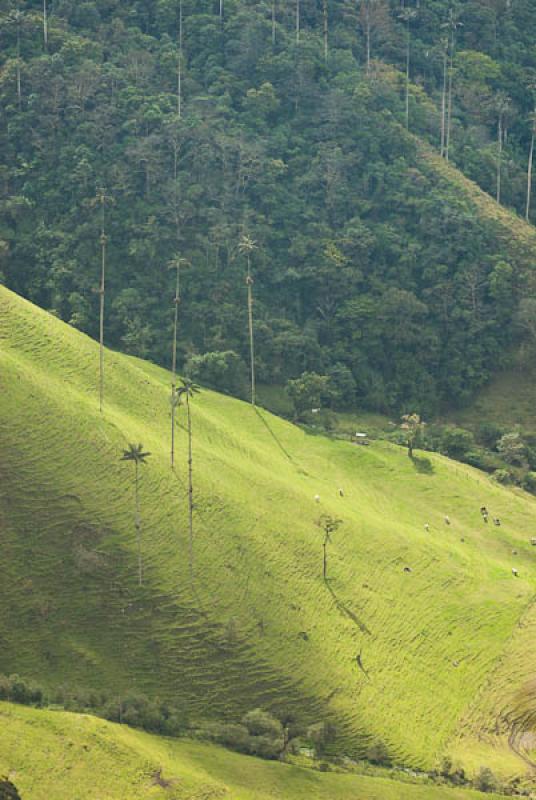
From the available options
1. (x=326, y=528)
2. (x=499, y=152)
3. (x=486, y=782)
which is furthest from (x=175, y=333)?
(x=499, y=152)

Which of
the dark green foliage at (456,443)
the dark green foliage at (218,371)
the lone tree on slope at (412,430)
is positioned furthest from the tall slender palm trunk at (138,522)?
the dark green foliage at (456,443)

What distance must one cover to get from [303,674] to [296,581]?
11.2 metres

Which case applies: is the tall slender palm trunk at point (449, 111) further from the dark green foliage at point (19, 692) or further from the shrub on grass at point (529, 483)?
the dark green foliage at point (19, 692)

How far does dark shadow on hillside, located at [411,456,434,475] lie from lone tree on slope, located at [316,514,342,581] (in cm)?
2354

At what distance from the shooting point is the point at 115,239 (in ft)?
506

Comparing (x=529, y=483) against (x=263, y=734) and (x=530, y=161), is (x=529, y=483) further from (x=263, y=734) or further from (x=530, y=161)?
(x=530, y=161)

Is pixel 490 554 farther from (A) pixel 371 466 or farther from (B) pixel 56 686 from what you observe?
(B) pixel 56 686

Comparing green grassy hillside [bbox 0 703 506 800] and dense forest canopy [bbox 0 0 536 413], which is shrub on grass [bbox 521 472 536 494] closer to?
dense forest canopy [bbox 0 0 536 413]

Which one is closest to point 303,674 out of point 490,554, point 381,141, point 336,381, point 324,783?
point 324,783

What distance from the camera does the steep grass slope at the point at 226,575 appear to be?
87.2 metres

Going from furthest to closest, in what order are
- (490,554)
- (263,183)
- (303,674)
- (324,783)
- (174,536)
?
1. (263,183)
2. (490,554)
3. (174,536)
4. (303,674)
5. (324,783)

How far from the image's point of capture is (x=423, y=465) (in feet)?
424

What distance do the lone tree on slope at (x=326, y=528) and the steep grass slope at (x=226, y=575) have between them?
0.64 m

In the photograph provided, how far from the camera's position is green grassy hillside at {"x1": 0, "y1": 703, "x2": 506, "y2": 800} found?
7162cm
